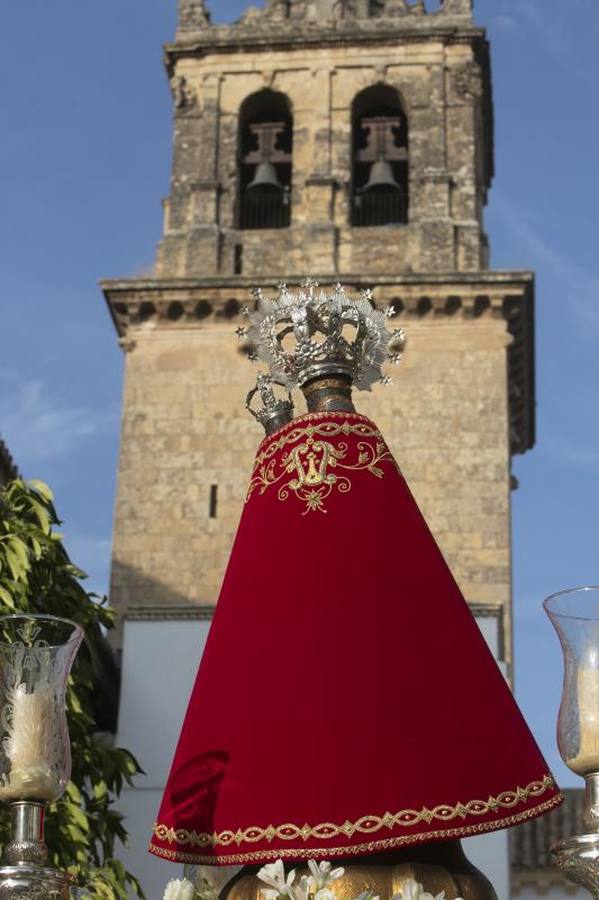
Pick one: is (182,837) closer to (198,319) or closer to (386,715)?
(386,715)

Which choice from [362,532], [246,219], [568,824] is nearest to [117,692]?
[246,219]

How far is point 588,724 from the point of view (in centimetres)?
364

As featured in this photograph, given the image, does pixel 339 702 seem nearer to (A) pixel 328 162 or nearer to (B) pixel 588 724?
(B) pixel 588 724

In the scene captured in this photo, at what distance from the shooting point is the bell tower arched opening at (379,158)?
19766 mm

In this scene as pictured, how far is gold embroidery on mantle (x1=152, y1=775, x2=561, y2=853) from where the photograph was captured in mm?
4195

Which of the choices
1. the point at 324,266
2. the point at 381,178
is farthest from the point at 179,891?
the point at 381,178

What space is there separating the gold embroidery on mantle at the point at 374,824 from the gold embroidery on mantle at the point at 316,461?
94cm

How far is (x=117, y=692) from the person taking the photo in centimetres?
1595

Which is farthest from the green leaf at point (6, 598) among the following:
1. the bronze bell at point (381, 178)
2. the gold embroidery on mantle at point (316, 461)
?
the bronze bell at point (381, 178)

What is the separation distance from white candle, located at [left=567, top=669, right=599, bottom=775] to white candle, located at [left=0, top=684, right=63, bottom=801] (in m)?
1.11

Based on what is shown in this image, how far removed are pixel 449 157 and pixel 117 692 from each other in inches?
301

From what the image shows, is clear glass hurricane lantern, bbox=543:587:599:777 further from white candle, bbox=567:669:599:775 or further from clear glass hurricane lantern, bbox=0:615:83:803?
clear glass hurricane lantern, bbox=0:615:83:803

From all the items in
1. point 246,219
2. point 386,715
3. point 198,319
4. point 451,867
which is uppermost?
point 246,219

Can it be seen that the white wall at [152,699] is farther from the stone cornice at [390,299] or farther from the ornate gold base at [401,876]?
the ornate gold base at [401,876]
